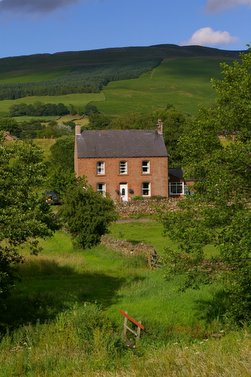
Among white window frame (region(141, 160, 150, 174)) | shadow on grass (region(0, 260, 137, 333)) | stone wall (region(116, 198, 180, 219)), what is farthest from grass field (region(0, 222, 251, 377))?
white window frame (region(141, 160, 150, 174))

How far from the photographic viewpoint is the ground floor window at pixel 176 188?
79000mm

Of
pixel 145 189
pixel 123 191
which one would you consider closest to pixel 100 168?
pixel 123 191

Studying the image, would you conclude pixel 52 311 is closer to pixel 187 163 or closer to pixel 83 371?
pixel 187 163

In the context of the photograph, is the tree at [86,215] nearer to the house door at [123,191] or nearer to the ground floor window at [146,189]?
the house door at [123,191]

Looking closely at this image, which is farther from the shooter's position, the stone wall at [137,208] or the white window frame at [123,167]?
the white window frame at [123,167]

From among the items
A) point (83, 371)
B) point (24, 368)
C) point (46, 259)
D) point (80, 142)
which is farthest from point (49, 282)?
point (80, 142)

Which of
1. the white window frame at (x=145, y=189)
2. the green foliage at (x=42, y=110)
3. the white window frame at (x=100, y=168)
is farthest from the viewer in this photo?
the green foliage at (x=42, y=110)

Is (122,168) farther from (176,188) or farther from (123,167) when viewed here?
(176,188)

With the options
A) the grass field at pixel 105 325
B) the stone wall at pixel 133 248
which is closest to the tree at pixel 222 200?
the grass field at pixel 105 325

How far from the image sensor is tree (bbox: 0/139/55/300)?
72.1ft

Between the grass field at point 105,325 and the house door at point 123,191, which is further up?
the house door at point 123,191

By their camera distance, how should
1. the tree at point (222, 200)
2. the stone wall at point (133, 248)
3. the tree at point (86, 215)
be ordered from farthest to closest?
the tree at point (86, 215), the stone wall at point (133, 248), the tree at point (222, 200)

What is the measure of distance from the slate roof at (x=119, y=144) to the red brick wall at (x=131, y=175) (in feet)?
2.10

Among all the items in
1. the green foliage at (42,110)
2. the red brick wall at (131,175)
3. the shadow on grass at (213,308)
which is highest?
the green foliage at (42,110)
